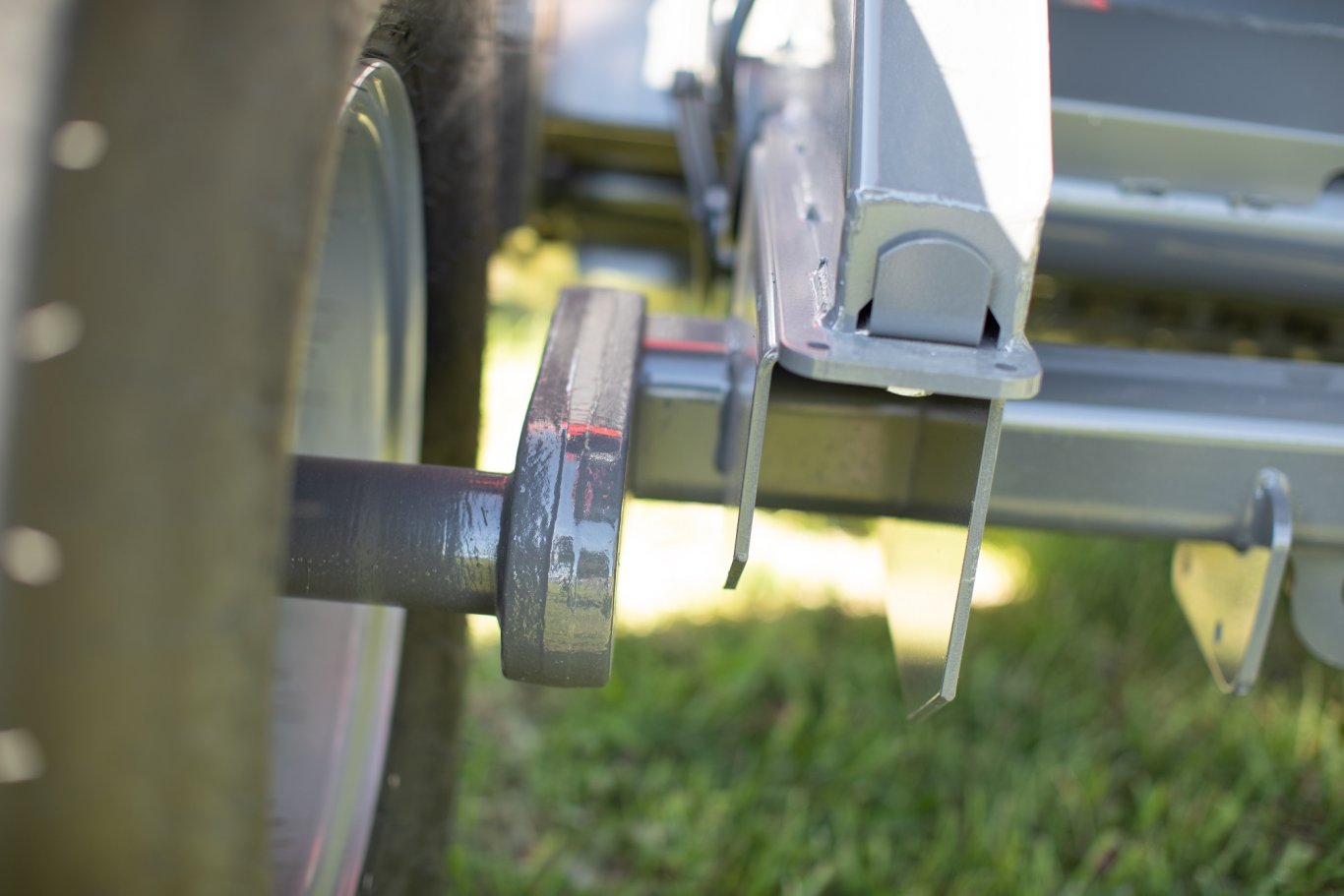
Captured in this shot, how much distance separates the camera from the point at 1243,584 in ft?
3.82

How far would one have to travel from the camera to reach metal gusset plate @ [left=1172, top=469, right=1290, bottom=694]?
110 centimetres

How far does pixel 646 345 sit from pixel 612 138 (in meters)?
1.04

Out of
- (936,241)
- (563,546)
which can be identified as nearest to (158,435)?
(563,546)

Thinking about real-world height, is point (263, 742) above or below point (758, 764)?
above

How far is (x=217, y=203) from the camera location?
49cm

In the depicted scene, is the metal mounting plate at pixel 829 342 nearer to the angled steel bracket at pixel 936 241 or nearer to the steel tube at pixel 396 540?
the angled steel bracket at pixel 936 241

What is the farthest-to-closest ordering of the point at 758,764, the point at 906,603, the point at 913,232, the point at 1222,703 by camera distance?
the point at 1222,703 → the point at 758,764 → the point at 906,603 → the point at 913,232

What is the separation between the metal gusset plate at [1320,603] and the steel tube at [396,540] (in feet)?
2.69

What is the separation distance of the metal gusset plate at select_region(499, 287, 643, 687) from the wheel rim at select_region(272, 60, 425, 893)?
32cm

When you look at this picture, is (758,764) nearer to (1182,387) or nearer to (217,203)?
(1182,387)

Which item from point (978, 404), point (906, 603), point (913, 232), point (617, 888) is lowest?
point (617, 888)

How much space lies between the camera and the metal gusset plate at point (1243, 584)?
1102 mm

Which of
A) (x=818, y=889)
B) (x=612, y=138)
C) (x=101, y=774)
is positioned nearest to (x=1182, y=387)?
(x=818, y=889)

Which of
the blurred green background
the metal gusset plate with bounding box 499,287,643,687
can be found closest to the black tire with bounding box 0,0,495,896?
the metal gusset plate with bounding box 499,287,643,687
